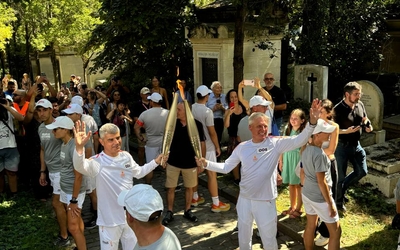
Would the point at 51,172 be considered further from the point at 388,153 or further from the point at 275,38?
the point at 275,38

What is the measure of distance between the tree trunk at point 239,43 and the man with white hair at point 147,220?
24.5 feet

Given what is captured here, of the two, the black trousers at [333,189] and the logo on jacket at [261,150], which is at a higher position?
the logo on jacket at [261,150]

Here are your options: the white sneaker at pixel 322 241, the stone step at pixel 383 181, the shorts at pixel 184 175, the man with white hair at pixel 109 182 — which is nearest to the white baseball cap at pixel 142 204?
the man with white hair at pixel 109 182

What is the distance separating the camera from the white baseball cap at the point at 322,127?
181 inches

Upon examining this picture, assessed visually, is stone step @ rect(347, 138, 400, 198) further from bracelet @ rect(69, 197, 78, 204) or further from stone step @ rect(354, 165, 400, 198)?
bracelet @ rect(69, 197, 78, 204)

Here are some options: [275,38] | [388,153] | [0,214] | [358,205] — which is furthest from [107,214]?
[275,38]

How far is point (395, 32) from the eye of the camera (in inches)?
634

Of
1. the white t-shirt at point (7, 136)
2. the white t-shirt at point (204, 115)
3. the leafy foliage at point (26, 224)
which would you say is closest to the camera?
the leafy foliage at point (26, 224)

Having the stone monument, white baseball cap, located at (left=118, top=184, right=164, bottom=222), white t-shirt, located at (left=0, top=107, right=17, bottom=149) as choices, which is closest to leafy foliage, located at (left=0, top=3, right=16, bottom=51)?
white t-shirt, located at (left=0, top=107, right=17, bottom=149)

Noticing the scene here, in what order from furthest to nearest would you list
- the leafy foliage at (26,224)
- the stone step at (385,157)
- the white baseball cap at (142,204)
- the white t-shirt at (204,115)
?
the stone step at (385,157) → the white t-shirt at (204,115) → the leafy foliage at (26,224) → the white baseball cap at (142,204)

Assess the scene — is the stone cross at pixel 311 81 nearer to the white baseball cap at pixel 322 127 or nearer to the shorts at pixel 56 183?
the white baseball cap at pixel 322 127

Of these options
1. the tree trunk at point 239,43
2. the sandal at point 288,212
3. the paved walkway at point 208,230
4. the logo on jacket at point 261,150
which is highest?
the tree trunk at point 239,43

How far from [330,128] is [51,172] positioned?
3.90 m

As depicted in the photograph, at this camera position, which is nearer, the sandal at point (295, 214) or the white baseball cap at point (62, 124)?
the white baseball cap at point (62, 124)
